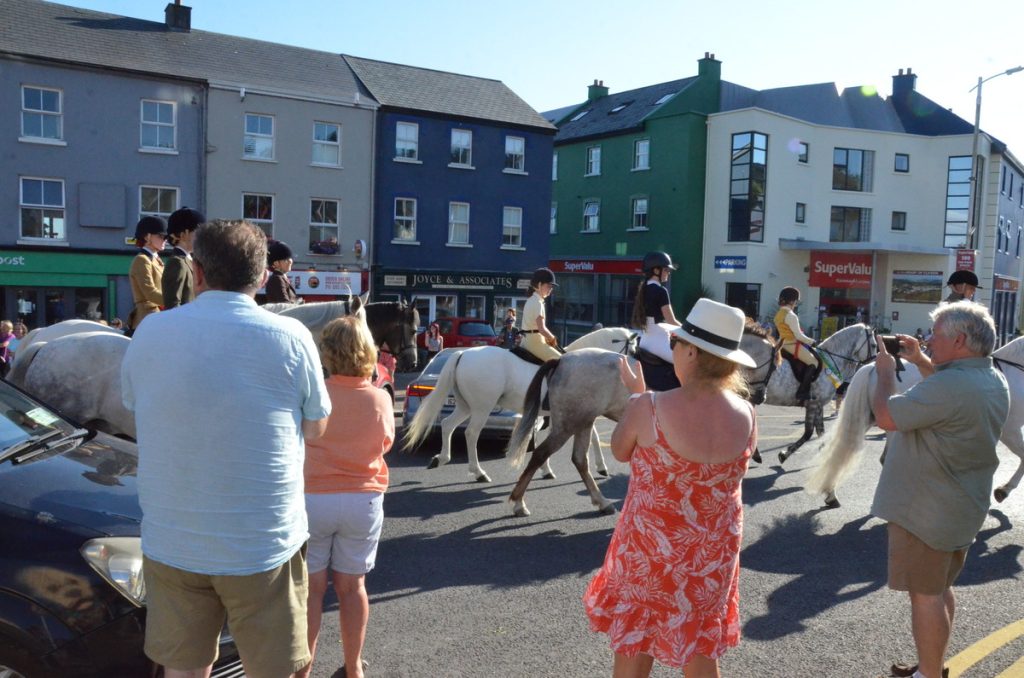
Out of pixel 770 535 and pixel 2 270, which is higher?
Result: pixel 2 270

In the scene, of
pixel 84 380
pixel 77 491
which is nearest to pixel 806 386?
pixel 84 380

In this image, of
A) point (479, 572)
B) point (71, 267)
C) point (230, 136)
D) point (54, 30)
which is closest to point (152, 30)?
point (54, 30)

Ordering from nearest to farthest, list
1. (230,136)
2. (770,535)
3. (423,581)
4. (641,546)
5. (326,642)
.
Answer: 1. (641,546)
2. (326,642)
3. (423,581)
4. (770,535)
5. (230,136)

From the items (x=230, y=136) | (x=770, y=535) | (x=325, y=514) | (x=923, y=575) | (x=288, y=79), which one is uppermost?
(x=288, y=79)

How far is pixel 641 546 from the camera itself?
10.5ft

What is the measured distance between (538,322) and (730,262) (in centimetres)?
2804

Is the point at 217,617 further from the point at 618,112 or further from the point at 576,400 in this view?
the point at 618,112

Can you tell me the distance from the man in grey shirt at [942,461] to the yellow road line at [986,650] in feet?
2.31

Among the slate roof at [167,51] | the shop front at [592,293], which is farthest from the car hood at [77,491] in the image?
the shop front at [592,293]

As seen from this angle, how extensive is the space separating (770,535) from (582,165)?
3546 cm

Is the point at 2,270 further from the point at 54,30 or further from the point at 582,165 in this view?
the point at 582,165

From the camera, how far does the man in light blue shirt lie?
258 centimetres

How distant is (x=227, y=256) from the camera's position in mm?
2699

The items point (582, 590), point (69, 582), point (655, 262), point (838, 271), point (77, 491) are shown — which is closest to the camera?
point (69, 582)
